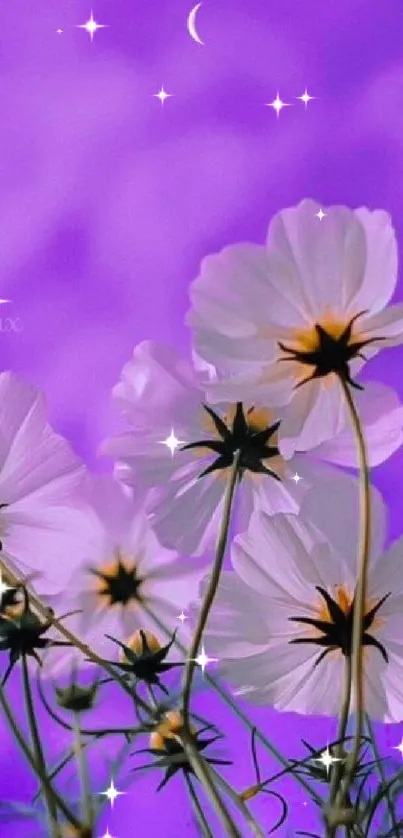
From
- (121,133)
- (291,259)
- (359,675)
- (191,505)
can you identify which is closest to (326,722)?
(359,675)

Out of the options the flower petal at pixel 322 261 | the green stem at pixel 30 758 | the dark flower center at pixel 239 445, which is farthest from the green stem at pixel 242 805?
the flower petal at pixel 322 261

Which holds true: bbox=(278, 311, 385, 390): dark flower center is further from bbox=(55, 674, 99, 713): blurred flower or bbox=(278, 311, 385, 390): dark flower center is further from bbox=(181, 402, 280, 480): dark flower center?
bbox=(55, 674, 99, 713): blurred flower

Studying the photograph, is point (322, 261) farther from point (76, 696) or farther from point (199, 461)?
point (76, 696)

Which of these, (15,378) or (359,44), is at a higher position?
(359,44)

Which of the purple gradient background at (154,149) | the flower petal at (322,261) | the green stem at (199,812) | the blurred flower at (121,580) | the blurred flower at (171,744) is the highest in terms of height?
the purple gradient background at (154,149)

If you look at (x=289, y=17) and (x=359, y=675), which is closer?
(x=359, y=675)

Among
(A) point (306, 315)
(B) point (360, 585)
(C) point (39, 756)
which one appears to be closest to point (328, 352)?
(A) point (306, 315)

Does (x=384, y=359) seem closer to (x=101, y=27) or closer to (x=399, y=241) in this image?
(x=399, y=241)

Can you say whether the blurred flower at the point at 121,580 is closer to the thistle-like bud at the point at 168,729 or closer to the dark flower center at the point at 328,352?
the thistle-like bud at the point at 168,729
